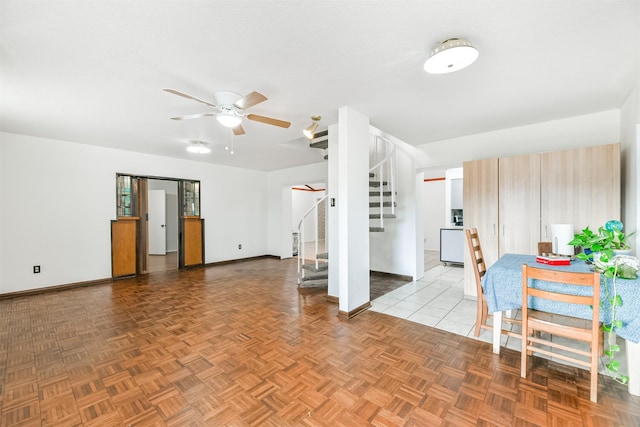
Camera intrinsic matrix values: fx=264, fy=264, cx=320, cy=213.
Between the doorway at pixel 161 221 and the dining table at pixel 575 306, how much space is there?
8.08 m

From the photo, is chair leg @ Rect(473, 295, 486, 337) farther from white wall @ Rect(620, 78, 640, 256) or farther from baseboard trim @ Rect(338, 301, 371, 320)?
white wall @ Rect(620, 78, 640, 256)

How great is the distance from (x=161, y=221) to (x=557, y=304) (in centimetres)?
938

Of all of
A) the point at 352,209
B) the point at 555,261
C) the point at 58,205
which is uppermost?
the point at 58,205

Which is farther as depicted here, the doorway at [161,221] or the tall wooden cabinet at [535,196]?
the doorway at [161,221]

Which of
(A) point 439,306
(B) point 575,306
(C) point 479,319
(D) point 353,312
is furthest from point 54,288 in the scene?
(B) point 575,306

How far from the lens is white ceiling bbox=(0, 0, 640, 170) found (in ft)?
5.62

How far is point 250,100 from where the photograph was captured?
2611 mm

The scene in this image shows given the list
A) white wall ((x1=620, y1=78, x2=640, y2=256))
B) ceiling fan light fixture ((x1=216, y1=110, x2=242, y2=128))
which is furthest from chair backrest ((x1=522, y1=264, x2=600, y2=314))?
ceiling fan light fixture ((x1=216, y1=110, x2=242, y2=128))

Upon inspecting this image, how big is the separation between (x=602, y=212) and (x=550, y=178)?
0.64m

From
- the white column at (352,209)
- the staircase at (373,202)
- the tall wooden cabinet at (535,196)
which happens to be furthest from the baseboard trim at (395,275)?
the white column at (352,209)

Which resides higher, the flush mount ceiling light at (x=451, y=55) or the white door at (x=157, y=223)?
the flush mount ceiling light at (x=451, y=55)

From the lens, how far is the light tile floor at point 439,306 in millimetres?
2799

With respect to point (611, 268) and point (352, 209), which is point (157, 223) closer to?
point (352, 209)

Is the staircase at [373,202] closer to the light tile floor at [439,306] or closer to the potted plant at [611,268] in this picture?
the light tile floor at [439,306]
